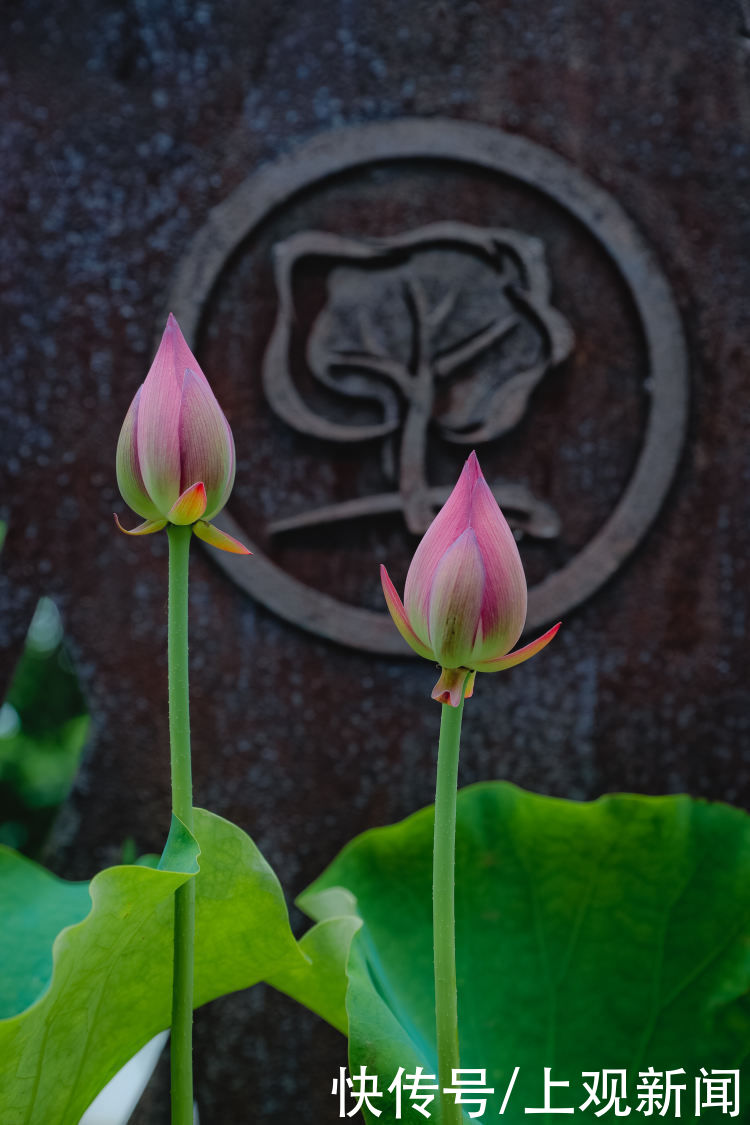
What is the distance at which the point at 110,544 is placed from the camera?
88 centimetres

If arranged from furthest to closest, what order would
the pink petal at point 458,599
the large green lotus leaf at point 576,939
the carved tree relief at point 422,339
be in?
1. the carved tree relief at point 422,339
2. the large green lotus leaf at point 576,939
3. the pink petal at point 458,599

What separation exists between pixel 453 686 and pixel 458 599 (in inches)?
1.2

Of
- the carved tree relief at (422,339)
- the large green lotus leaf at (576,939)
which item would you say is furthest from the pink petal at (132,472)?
the carved tree relief at (422,339)

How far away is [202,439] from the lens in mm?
329

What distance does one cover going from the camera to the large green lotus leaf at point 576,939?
522mm

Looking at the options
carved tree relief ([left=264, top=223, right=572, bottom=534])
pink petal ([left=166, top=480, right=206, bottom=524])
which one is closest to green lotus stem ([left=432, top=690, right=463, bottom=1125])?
pink petal ([left=166, top=480, right=206, bottom=524])

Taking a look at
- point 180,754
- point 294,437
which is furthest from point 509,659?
point 294,437

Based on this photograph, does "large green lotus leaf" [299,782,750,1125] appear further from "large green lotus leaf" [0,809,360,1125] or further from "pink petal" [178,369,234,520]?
"pink petal" [178,369,234,520]

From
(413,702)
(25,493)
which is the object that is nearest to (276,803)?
(413,702)

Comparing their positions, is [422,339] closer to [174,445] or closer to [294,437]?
[294,437]

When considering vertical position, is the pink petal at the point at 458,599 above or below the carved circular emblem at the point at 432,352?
below

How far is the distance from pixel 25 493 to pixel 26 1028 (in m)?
0.64

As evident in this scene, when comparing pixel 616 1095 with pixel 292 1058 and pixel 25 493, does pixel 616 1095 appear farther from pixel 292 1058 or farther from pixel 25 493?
pixel 25 493

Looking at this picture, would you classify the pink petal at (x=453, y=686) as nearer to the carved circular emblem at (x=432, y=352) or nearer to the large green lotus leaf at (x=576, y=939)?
the large green lotus leaf at (x=576, y=939)
